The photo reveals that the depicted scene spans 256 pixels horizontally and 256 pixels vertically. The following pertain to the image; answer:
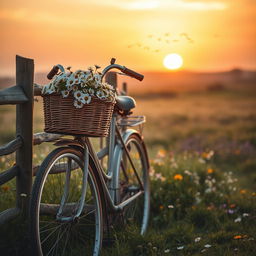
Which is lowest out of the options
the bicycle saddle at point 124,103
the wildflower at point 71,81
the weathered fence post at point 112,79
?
the bicycle saddle at point 124,103

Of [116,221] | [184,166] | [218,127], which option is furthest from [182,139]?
[116,221]

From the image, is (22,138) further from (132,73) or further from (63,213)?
(132,73)

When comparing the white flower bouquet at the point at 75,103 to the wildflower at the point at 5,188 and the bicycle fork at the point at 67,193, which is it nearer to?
the bicycle fork at the point at 67,193

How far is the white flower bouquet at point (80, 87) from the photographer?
3352 millimetres

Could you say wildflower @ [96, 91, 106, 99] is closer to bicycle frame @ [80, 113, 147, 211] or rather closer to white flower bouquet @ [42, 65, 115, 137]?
white flower bouquet @ [42, 65, 115, 137]

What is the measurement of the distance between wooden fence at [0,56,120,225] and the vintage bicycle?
0.18 m

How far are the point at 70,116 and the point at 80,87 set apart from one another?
0.22 meters

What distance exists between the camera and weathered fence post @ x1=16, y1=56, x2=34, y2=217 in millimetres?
3859

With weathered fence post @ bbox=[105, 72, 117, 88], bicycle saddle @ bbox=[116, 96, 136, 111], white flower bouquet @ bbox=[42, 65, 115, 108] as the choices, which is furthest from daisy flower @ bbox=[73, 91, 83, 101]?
weathered fence post @ bbox=[105, 72, 117, 88]

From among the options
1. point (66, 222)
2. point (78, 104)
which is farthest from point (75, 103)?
point (66, 222)

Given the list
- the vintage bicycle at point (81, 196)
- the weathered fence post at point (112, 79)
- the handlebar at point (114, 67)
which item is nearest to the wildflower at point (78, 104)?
the vintage bicycle at point (81, 196)

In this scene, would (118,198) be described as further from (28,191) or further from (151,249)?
(28,191)

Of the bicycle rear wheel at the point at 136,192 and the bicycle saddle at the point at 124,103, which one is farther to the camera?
the bicycle rear wheel at the point at 136,192

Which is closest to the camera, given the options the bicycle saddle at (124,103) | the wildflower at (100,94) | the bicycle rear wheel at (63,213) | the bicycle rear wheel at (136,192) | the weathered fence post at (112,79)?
the bicycle rear wheel at (63,213)
